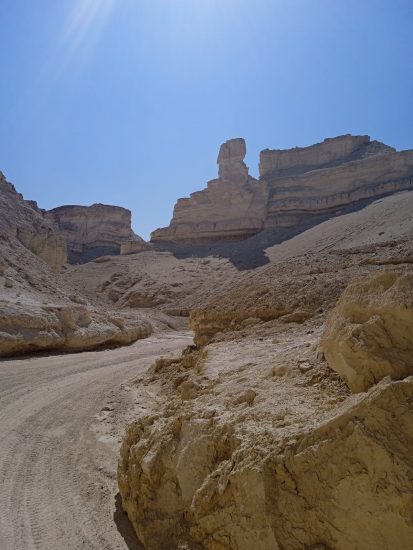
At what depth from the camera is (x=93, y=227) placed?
2245 inches

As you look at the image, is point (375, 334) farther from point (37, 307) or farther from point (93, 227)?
point (93, 227)

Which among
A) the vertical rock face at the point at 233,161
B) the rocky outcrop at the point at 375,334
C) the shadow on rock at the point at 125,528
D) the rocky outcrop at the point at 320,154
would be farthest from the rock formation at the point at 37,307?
the rocky outcrop at the point at 320,154

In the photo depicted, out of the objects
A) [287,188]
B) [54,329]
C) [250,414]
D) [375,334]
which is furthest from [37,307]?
[287,188]

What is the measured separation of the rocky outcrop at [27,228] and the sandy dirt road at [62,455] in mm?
13446

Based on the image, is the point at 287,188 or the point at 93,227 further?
the point at 93,227

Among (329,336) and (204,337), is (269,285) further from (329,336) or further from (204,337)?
(329,336)

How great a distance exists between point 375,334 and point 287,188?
143 ft

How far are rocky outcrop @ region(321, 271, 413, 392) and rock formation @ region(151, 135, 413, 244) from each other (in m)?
36.9

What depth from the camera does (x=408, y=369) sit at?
9.95 ft

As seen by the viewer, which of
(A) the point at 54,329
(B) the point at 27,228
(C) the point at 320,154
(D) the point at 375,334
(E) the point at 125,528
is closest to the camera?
(D) the point at 375,334

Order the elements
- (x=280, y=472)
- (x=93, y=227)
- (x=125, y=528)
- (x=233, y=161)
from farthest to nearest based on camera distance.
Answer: (x=93, y=227)
(x=233, y=161)
(x=125, y=528)
(x=280, y=472)

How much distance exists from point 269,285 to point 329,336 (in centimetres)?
672

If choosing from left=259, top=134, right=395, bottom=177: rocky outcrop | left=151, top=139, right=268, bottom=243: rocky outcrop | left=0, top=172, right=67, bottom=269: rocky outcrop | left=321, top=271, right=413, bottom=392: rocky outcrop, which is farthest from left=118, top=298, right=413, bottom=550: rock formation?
left=259, top=134, right=395, bottom=177: rocky outcrop

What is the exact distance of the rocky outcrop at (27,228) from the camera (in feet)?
72.8
